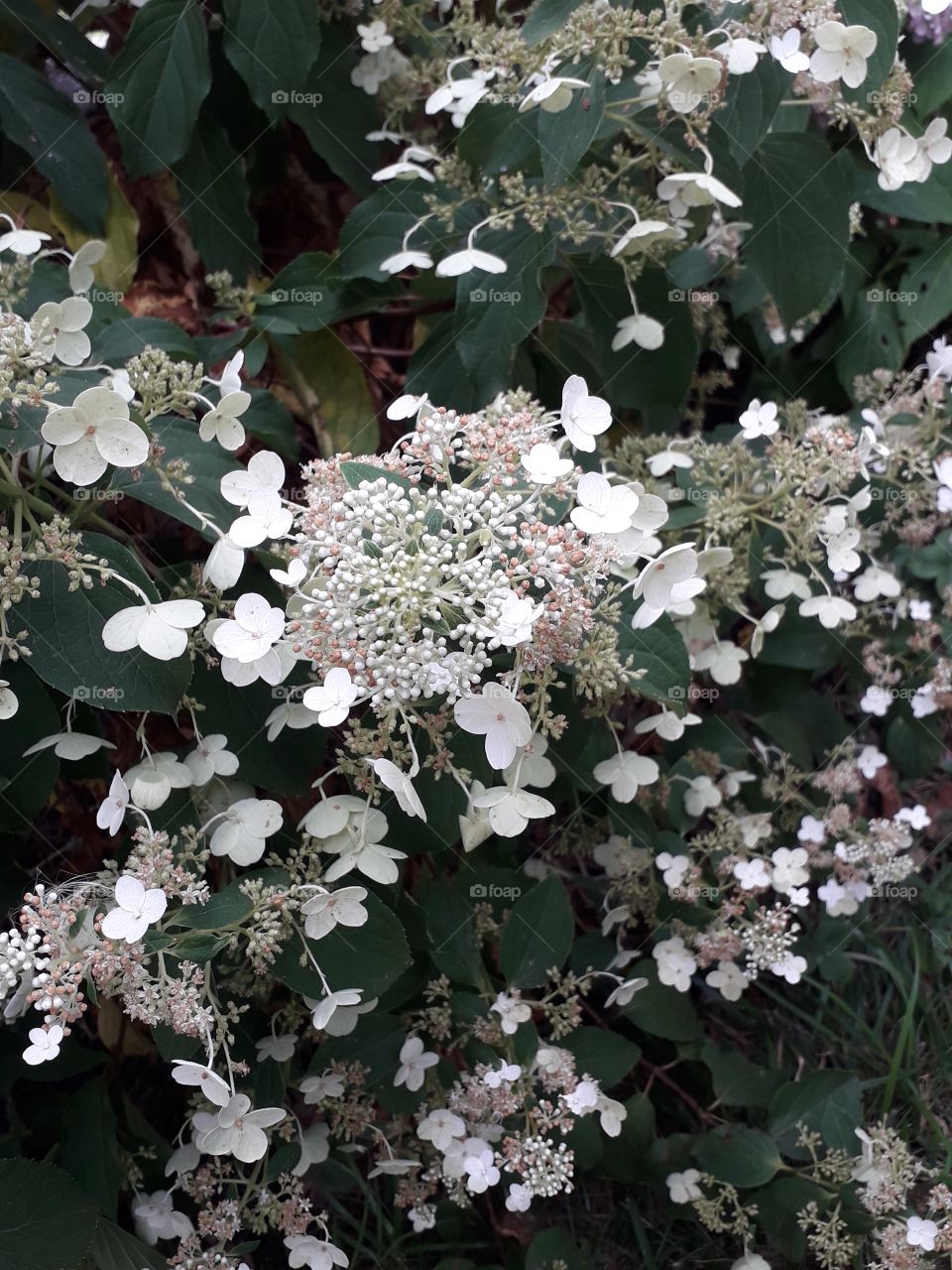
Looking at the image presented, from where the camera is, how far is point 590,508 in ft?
3.88

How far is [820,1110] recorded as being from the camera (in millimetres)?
1809

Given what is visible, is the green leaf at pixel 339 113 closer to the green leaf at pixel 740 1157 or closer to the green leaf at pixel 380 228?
the green leaf at pixel 380 228

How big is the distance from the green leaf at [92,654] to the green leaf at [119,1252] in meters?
0.81

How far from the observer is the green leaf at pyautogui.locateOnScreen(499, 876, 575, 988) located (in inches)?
68.3

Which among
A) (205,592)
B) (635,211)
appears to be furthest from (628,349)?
(205,592)

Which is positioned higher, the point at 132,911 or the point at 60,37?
the point at 60,37

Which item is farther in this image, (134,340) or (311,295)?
(311,295)
